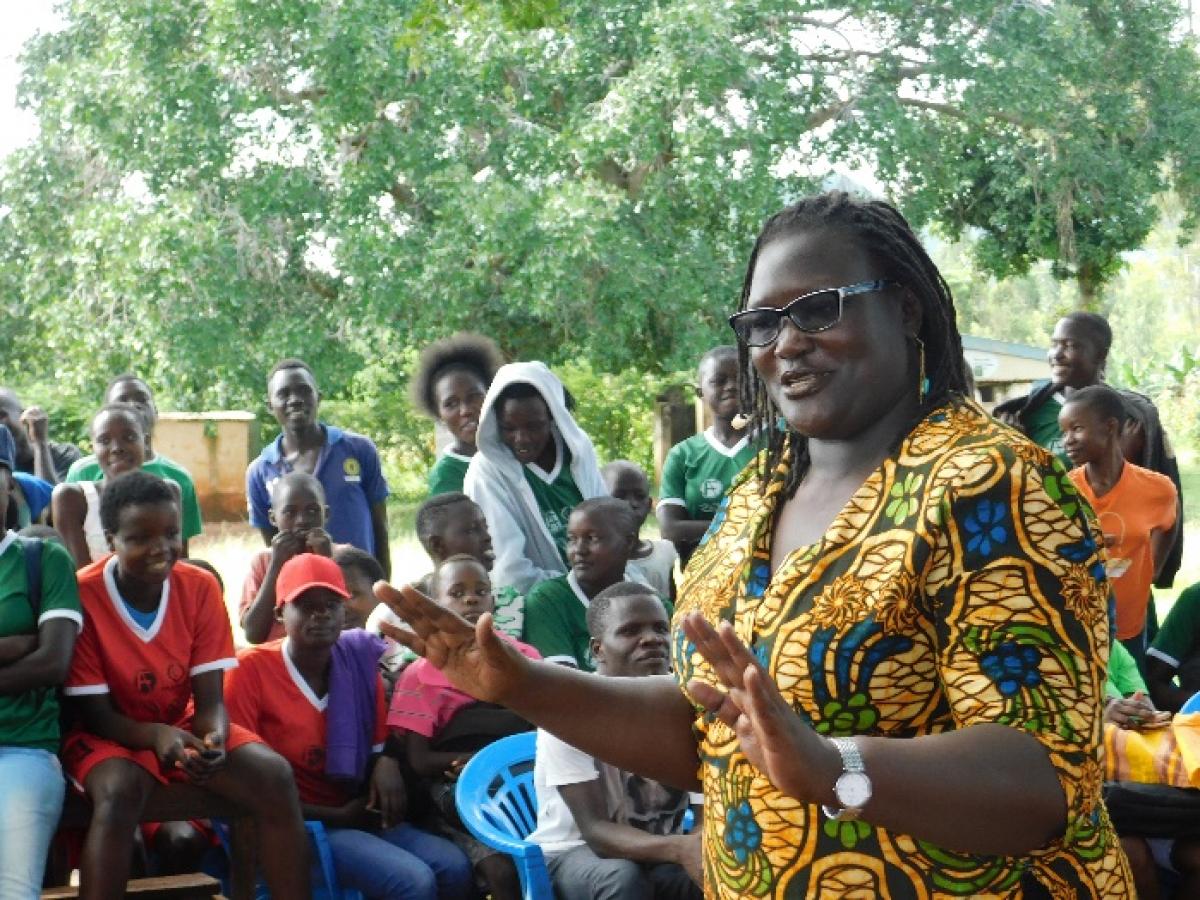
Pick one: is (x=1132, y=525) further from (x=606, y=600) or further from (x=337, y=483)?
(x=337, y=483)

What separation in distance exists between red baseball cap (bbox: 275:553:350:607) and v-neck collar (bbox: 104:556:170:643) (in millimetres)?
397

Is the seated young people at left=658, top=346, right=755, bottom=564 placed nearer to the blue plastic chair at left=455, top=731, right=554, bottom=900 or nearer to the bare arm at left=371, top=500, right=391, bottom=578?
the bare arm at left=371, top=500, right=391, bottom=578

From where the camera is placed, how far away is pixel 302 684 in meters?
4.68

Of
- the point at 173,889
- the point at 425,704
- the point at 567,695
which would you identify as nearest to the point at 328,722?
the point at 425,704

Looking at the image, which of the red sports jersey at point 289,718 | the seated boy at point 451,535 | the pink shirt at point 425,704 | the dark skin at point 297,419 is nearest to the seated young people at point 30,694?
the red sports jersey at point 289,718

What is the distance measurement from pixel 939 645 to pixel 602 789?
2.56 meters

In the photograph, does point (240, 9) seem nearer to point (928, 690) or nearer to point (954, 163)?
point (954, 163)

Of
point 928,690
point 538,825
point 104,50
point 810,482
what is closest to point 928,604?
point 928,690

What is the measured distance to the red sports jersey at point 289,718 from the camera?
4617 millimetres

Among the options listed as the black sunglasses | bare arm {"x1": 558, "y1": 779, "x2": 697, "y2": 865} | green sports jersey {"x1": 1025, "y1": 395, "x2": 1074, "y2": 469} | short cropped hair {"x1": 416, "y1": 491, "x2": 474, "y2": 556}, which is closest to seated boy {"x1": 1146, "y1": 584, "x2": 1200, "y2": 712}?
green sports jersey {"x1": 1025, "y1": 395, "x2": 1074, "y2": 469}

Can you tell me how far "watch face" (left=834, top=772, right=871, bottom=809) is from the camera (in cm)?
154

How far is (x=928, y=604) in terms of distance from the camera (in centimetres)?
166

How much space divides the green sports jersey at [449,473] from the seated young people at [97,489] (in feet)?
3.17

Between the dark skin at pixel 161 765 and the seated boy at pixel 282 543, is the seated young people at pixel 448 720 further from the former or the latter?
the seated boy at pixel 282 543
